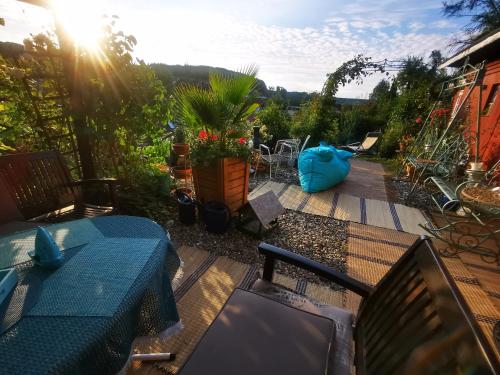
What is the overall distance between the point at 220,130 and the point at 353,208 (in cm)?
233

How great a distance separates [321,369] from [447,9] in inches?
469

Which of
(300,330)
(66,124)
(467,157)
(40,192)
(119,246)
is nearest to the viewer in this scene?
(300,330)

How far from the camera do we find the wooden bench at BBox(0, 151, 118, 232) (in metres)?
1.78

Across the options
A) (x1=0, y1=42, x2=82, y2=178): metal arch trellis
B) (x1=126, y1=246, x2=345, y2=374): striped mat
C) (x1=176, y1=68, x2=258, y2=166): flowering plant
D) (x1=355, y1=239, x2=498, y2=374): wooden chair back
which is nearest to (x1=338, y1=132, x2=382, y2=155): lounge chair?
(x1=176, y1=68, x2=258, y2=166): flowering plant

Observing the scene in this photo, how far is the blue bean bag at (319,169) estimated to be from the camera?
396 cm

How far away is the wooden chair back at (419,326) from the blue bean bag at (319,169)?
315 cm

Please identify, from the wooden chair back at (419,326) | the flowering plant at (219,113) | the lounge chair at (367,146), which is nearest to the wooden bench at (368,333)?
the wooden chair back at (419,326)

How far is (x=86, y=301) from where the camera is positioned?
760 millimetres

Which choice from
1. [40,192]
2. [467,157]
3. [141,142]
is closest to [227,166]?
[141,142]

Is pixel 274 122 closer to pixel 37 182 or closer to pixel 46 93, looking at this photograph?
pixel 46 93

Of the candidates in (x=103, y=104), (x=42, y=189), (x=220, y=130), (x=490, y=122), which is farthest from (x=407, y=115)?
(x=42, y=189)

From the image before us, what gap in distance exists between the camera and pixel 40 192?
195 cm

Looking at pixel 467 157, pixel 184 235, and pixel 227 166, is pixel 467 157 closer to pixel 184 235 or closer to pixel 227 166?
pixel 227 166

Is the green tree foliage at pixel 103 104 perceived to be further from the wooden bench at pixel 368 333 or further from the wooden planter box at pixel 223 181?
the wooden bench at pixel 368 333
